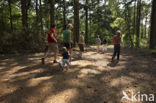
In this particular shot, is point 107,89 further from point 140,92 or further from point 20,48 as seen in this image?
point 20,48

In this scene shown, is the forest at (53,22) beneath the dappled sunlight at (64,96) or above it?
above

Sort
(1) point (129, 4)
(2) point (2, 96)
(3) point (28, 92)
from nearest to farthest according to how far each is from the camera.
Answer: (2) point (2, 96)
(3) point (28, 92)
(1) point (129, 4)

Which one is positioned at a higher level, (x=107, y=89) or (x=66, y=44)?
(x=66, y=44)

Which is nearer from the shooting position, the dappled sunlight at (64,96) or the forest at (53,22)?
the dappled sunlight at (64,96)

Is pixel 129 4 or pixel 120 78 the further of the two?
pixel 129 4

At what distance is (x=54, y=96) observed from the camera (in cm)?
320

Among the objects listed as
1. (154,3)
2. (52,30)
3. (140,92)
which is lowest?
(140,92)

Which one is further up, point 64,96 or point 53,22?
point 53,22

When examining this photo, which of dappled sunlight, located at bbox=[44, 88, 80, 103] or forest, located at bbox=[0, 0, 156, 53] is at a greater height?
forest, located at bbox=[0, 0, 156, 53]

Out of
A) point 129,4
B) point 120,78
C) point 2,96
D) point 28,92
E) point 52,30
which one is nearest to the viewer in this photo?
point 2,96

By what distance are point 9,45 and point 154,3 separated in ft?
52.4

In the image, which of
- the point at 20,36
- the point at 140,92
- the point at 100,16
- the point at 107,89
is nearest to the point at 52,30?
the point at 107,89

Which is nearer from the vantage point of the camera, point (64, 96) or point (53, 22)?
point (64, 96)

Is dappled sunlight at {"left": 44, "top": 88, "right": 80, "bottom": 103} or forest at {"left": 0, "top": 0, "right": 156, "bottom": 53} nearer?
dappled sunlight at {"left": 44, "top": 88, "right": 80, "bottom": 103}
